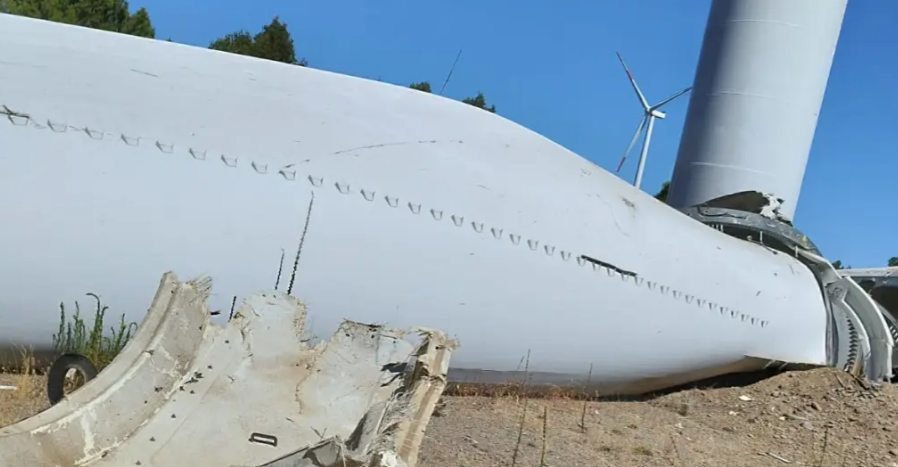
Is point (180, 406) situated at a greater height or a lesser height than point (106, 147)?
lesser

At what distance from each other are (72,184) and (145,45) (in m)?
1.13

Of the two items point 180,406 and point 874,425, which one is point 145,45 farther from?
point 874,425

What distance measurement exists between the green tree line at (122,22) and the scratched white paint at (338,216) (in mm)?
14119

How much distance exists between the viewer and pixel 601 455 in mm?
3994

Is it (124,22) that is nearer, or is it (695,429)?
(695,429)

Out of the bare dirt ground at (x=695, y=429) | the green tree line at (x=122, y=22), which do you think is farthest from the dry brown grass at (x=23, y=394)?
the green tree line at (x=122, y=22)

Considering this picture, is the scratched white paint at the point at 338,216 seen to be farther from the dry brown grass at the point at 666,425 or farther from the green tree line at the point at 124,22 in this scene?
the green tree line at the point at 124,22

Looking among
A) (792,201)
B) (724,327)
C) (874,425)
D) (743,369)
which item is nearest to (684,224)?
(724,327)

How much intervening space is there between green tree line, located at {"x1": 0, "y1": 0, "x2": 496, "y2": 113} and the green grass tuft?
1534 centimetres

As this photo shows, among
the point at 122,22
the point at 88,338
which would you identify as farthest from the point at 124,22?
the point at 88,338

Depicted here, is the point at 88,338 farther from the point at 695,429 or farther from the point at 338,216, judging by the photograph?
the point at 695,429

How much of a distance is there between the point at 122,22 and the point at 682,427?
24400 millimetres

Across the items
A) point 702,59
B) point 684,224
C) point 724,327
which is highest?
point 702,59

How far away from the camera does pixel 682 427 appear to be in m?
4.84
